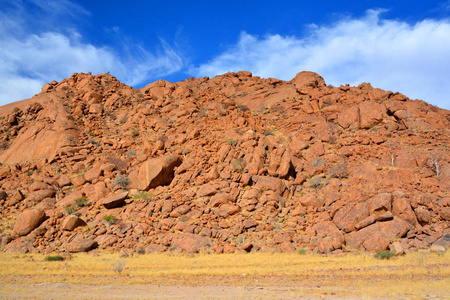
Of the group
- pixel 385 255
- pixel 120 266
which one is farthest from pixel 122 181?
pixel 385 255

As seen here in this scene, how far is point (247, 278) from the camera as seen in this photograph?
15.9m

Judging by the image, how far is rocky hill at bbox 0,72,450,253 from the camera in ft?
71.9

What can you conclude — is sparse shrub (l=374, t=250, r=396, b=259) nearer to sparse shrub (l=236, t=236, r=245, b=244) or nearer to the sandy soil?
the sandy soil

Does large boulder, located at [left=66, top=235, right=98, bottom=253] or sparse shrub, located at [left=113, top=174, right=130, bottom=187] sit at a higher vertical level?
sparse shrub, located at [left=113, top=174, right=130, bottom=187]

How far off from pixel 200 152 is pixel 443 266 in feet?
68.4

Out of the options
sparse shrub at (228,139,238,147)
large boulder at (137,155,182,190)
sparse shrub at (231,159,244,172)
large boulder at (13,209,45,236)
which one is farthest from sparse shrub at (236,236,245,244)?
large boulder at (13,209,45,236)

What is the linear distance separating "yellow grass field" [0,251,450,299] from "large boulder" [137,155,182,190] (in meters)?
8.07

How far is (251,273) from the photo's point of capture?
16.7 m

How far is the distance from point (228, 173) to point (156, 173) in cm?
666

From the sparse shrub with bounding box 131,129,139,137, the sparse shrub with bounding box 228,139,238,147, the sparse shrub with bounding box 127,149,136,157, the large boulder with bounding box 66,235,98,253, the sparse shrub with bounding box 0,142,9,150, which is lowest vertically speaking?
the large boulder with bounding box 66,235,98,253

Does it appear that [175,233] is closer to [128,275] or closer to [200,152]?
[128,275]

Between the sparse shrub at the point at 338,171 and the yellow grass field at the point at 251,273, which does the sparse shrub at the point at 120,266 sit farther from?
the sparse shrub at the point at 338,171

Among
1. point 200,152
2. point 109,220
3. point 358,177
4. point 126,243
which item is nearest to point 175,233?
point 126,243

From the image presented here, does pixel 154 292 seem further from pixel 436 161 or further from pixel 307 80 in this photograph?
pixel 307 80
